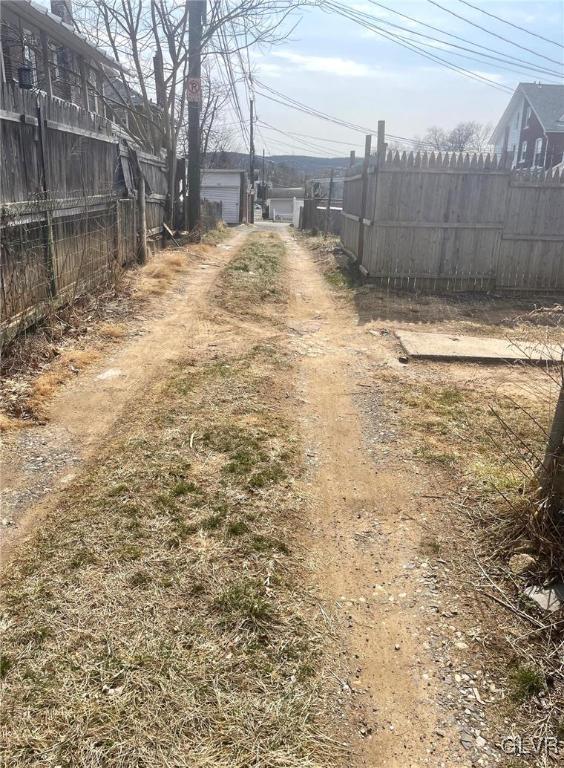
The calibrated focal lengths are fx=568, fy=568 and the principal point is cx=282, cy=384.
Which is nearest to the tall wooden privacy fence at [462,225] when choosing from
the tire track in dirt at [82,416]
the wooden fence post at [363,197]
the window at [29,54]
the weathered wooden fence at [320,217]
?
the wooden fence post at [363,197]

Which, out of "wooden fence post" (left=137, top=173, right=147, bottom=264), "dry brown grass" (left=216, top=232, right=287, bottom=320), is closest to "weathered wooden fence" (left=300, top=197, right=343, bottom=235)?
"dry brown grass" (left=216, top=232, right=287, bottom=320)

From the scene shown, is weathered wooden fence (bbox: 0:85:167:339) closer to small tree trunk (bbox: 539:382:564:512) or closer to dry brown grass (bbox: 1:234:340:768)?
dry brown grass (bbox: 1:234:340:768)

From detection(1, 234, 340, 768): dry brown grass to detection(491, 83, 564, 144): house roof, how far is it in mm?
35010

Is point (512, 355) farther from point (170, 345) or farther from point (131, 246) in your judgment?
point (131, 246)

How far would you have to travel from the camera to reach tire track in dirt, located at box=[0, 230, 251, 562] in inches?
137

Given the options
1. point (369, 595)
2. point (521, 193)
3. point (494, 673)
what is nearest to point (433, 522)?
point (369, 595)

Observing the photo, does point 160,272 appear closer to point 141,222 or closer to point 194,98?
point 141,222

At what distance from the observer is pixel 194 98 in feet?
50.6

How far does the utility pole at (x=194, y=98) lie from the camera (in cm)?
1480

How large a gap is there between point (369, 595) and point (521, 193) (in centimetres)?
926

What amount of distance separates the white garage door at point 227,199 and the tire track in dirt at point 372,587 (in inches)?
1197

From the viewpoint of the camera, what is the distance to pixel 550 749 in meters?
2.01

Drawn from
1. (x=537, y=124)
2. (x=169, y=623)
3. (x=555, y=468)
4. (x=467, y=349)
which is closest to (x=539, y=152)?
(x=537, y=124)

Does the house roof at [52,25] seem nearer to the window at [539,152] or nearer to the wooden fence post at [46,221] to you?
the wooden fence post at [46,221]
